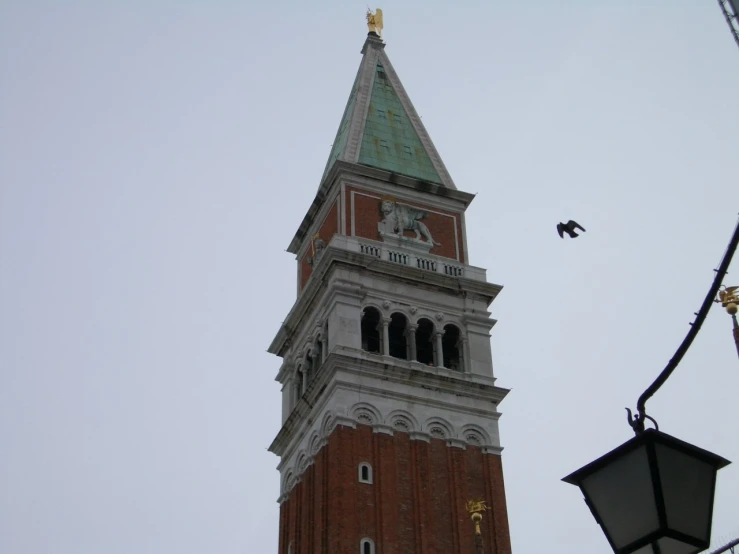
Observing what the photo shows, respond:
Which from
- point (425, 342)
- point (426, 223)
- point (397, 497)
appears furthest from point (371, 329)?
point (397, 497)

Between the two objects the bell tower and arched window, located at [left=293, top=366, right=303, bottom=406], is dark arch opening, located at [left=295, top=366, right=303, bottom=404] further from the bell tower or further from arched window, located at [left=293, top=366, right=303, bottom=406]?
the bell tower

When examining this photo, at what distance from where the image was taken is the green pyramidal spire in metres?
58.7

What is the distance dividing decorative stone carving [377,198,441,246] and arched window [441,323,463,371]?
4.98 m

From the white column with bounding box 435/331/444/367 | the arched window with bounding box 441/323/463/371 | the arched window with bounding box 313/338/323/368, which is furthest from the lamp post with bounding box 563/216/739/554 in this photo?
the arched window with bounding box 313/338/323/368

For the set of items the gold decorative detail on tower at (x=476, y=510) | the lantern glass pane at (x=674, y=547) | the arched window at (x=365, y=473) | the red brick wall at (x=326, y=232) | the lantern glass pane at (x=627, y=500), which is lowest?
the lantern glass pane at (x=674, y=547)

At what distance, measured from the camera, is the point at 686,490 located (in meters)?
7.11

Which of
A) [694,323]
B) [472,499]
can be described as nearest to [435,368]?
[472,499]

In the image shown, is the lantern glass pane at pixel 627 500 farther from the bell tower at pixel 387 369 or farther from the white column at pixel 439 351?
the white column at pixel 439 351

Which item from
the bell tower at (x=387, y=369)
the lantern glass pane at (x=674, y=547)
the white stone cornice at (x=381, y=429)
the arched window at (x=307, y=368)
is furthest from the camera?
the arched window at (x=307, y=368)

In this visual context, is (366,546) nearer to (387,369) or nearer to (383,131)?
(387,369)

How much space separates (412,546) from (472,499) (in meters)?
3.75

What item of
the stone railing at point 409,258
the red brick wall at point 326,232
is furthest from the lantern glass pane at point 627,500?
Result: the red brick wall at point 326,232

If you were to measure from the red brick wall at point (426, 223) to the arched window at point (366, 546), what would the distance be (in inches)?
616

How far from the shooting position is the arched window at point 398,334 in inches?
2021
